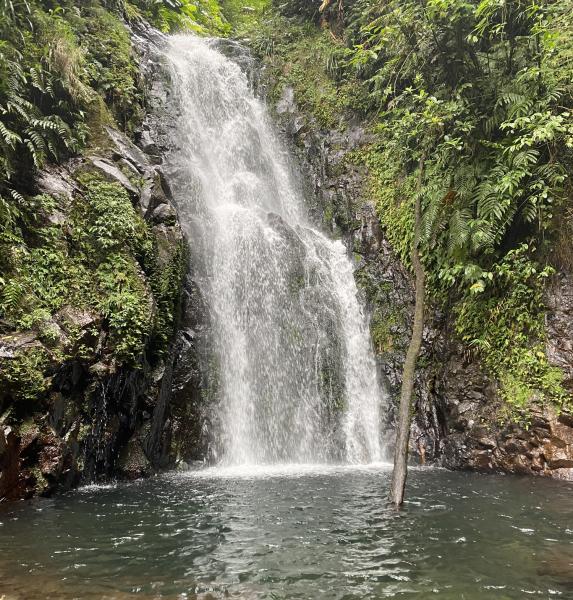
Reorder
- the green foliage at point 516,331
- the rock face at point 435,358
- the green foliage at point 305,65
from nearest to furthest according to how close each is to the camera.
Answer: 1. the rock face at point 435,358
2. the green foliage at point 516,331
3. the green foliage at point 305,65

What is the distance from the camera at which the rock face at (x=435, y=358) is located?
9.38m

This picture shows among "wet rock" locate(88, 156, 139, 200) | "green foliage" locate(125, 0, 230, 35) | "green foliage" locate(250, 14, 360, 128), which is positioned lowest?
"wet rock" locate(88, 156, 139, 200)

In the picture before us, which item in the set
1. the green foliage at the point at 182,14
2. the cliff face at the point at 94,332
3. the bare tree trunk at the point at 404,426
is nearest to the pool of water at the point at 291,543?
the bare tree trunk at the point at 404,426

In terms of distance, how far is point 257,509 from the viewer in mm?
6895

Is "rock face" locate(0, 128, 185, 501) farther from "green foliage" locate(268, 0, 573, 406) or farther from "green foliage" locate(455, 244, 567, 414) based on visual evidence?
"green foliage" locate(455, 244, 567, 414)

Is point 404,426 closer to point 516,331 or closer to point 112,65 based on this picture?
point 516,331

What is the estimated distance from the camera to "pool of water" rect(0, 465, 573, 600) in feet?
14.1

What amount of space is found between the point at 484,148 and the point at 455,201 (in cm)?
133

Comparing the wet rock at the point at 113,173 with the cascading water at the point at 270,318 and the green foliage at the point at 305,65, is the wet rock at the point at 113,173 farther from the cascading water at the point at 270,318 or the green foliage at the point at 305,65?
the green foliage at the point at 305,65

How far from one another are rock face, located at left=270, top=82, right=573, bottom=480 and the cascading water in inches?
25.8

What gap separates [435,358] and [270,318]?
454cm

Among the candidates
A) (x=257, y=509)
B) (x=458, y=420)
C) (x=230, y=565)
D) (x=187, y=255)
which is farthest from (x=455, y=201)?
(x=230, y=565)

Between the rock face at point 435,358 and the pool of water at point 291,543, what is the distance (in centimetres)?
117

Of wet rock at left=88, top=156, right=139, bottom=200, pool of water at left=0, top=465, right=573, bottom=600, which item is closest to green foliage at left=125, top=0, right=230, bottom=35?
wet rock at left=88, top=156, right=139, bottom=200
